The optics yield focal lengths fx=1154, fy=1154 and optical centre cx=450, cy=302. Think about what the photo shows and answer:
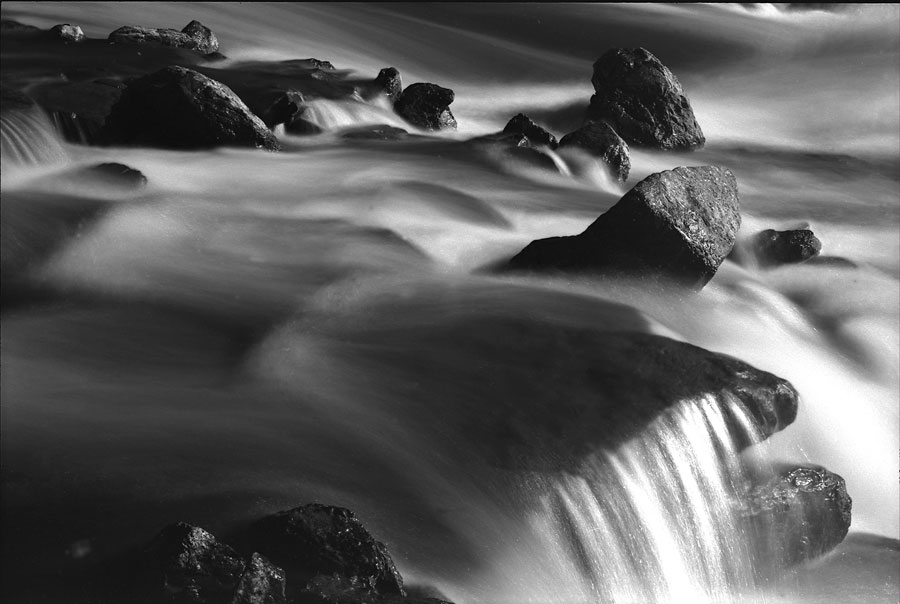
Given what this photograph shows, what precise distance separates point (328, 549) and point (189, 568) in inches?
17.1

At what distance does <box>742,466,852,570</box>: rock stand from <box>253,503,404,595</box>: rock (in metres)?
1.72

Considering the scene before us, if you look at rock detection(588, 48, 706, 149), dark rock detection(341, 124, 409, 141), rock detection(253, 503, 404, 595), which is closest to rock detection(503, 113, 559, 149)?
dark rock detection(341, 124, 409, 141)

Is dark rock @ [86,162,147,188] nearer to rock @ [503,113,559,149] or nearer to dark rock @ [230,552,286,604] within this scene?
rock @ [503,113,559,149]

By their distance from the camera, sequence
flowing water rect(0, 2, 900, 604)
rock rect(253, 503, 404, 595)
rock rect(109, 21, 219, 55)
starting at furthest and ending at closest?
rock rect(109, 21, 219, 55) < flowing water rect(0, 2, 900, 604) < rock rect(253, 503, 404, 595)

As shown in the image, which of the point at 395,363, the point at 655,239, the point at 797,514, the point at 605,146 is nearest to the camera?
the point at 797,514

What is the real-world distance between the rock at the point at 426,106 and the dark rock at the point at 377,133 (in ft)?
1.46

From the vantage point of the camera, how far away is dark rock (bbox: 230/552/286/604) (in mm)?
3504

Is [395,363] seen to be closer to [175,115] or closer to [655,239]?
[655,239]

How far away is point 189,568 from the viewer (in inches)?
139

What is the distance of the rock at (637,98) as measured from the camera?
9.99m

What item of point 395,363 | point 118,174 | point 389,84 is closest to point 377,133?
point 389,84

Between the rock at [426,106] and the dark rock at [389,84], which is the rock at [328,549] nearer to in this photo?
the rock at [426,106]

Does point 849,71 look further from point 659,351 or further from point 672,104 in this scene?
point 659,351

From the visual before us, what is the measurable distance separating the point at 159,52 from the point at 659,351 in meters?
6.60
